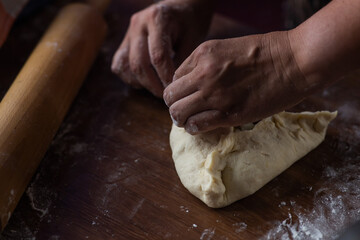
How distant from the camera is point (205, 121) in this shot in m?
1.34

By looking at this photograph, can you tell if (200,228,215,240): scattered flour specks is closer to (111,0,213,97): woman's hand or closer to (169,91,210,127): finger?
(169,91,210,127): finger

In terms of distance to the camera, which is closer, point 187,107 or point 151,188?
point 187,107

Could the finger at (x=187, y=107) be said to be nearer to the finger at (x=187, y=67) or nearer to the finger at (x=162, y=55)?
the finger at (x=187, y=67)

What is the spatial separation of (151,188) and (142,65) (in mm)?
521

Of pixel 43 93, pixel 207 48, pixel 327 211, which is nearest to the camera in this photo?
pixel 207 48

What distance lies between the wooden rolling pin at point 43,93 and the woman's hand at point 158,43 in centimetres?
21

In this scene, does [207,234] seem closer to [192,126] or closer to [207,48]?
[192,126]

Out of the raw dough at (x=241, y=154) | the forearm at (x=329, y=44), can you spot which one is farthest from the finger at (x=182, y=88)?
the forearm at (x=329, y=44)

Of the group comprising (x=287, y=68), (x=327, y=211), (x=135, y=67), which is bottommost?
(x=327, y=211)

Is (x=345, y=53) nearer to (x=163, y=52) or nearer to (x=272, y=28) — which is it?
(x=163, y=52)

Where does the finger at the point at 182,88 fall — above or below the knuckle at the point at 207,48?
below

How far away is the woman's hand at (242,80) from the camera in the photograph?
48.3 inches

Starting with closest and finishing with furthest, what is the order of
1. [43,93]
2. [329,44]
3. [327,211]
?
[329,44], [327,211], [43,93]

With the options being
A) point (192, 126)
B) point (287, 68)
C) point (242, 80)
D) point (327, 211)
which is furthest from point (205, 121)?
point (327, 211)
